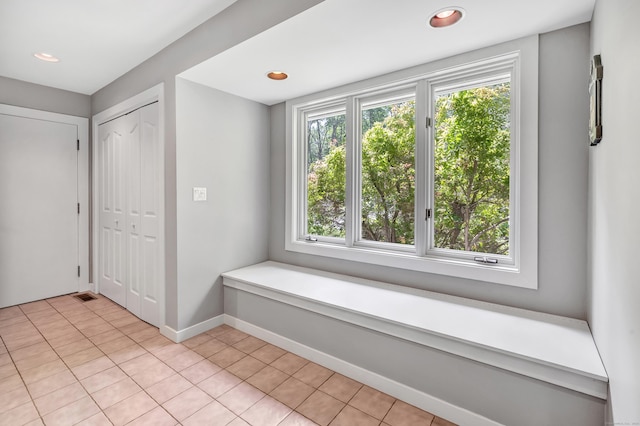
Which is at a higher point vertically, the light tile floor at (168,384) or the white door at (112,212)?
the white door at (112,212)

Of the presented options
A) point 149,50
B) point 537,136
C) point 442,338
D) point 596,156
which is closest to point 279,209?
point 149,50

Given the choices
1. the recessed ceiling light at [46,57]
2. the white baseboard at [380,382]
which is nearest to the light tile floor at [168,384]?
the white baseboard at [380,382]

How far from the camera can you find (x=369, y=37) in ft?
5.83

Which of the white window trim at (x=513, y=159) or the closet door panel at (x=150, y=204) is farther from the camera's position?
the closet door panel at (x=150, y=204)

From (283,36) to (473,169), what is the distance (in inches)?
58.0

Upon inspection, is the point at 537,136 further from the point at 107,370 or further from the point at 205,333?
the point at 107,370

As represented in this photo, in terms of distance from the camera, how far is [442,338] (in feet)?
5.20

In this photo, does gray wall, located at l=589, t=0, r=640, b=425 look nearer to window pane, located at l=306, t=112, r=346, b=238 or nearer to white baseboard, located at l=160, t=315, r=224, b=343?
window pane, located at l=306, t=112, r=346, b=238

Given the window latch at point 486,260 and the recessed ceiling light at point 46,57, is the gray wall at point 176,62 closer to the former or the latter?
the recessed ceiling light at point 46,57

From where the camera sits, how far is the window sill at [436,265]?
1810 mm

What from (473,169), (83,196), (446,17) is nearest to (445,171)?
(473,169)

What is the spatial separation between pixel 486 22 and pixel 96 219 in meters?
4.12

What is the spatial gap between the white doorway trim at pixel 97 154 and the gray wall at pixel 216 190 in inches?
8.7

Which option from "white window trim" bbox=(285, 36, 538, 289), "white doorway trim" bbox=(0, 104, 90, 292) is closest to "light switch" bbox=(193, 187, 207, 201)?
"white window trim" bbox=(285, 36, 538, 289)
